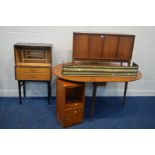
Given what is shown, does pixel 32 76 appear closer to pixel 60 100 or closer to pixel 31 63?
pixel 31 63

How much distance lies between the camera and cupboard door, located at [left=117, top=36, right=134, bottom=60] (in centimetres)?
256

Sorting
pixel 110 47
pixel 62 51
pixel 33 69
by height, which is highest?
pixel 110 47

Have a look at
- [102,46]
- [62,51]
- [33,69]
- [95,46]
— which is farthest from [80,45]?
[33,69]

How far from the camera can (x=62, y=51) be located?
300 cm

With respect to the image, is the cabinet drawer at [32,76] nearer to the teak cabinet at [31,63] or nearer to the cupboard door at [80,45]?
the teak cabinet at [31,63]

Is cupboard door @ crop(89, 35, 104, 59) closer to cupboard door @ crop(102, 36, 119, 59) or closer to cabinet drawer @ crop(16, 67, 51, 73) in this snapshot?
cupboard door @ crop(102, 36, 119, 59)

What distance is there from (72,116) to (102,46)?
3.47 ft

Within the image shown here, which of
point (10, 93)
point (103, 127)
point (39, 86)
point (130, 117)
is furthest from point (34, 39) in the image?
point (130, 117)

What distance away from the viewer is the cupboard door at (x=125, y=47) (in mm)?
2557

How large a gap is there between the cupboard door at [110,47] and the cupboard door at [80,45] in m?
0.27
